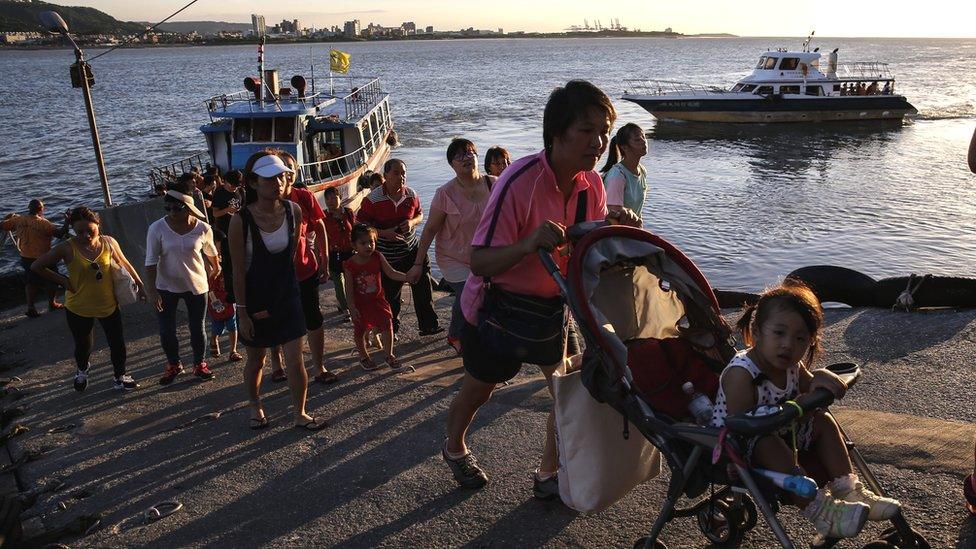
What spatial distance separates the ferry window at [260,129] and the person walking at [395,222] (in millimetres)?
11567

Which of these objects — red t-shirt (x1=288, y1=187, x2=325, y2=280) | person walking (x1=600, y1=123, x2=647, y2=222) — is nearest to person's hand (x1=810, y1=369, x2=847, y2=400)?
person walking (x1=600, y1=123, x2=647, y2=222)

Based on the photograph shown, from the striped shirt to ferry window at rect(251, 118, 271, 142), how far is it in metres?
11.5

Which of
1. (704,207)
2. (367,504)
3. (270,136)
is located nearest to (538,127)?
(704,207)

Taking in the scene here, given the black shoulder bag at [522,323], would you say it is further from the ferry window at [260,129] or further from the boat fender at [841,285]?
the ferry window at [260,129]

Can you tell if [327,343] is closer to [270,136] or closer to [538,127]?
[270,136]

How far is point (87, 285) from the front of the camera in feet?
18.9

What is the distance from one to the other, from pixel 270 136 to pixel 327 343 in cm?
1140

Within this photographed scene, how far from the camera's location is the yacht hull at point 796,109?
33.8m

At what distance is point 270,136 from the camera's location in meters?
17.0

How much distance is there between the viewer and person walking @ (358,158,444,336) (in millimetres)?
6449

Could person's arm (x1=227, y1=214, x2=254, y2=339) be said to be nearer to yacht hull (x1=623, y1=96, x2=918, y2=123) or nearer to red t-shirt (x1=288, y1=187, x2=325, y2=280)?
red t-shirt (x1=288, y1=187, x2=325, y2=280)

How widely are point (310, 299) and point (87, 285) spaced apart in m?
1.89

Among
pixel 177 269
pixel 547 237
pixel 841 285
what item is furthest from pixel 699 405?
pixel 841 285

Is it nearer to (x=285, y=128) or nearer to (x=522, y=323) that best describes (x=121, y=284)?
(x=522, y=323)
